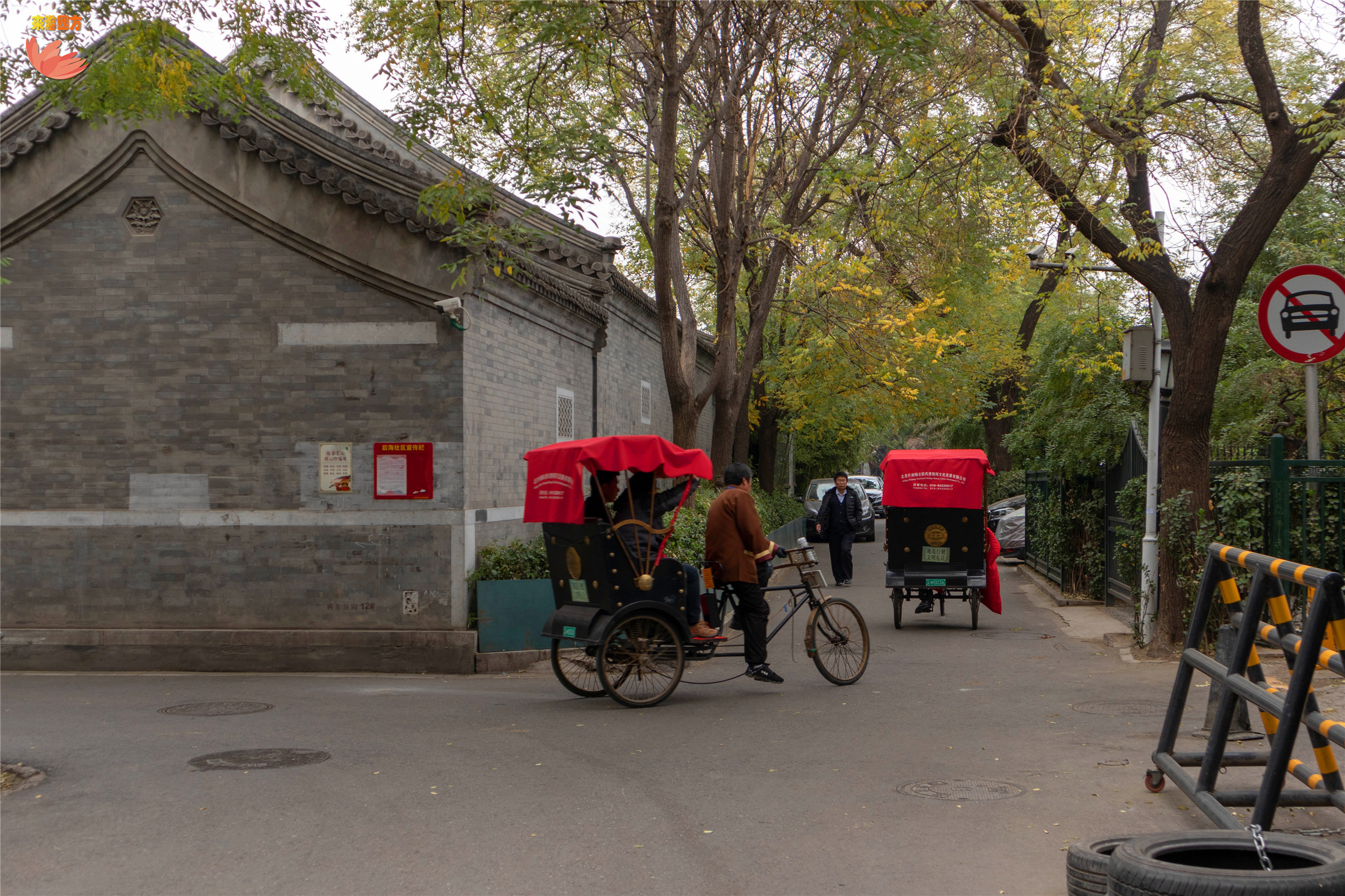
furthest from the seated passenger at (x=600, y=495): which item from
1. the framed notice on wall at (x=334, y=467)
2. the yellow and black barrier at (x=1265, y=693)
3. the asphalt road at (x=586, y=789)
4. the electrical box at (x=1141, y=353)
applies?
the electrical box at (x=1141, y=353)

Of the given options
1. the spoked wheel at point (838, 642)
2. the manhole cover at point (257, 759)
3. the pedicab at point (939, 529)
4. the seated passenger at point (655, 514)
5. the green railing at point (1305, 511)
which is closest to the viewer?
the manhole cover at point (257, 759)

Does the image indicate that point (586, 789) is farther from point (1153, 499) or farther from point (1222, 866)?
point (1153, 499)

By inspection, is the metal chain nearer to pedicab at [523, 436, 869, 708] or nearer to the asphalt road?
the asphalt road

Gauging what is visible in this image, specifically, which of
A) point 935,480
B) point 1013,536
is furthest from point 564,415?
point 1013,536

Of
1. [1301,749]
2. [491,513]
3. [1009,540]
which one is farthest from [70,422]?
[1009,540]

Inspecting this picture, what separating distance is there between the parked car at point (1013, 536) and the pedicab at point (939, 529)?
10.7 m

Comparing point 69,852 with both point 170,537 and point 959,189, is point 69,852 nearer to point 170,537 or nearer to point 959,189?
point 170,537

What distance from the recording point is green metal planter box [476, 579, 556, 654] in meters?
12.6

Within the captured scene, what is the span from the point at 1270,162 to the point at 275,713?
10.4 m

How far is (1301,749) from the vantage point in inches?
292

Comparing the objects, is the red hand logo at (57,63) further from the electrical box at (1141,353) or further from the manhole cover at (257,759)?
the electrical box at (1141,353)

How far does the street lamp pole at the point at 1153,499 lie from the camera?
39.5 ft

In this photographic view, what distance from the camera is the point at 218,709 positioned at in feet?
32.9

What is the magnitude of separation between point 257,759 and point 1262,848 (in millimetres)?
6152
